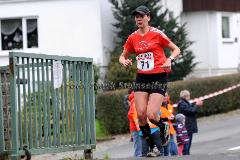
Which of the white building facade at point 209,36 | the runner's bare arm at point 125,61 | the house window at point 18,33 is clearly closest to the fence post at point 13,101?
the runner's bare arm at point 125,61

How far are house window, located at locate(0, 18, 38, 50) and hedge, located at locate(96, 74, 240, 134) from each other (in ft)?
20.9

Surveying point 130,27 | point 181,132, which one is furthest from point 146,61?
point 130,27

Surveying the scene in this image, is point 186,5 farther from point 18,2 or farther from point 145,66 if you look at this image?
point 145,66

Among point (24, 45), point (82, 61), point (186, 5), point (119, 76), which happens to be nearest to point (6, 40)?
point (24, 45)

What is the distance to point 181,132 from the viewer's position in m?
13.6

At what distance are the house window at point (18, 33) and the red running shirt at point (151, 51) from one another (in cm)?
1720

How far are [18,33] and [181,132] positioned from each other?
14311 mm

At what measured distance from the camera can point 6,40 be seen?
2680 cm

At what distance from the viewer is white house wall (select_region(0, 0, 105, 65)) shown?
85.7 ft

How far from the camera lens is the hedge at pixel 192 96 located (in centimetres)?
2069

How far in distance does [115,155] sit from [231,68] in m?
17.9

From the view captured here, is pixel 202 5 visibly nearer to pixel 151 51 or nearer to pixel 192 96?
pixel 192 96

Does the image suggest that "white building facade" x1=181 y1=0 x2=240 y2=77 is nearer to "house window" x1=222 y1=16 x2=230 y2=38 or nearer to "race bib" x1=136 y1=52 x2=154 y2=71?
"house window" x1=222 y1=16 x2=230 y2=38

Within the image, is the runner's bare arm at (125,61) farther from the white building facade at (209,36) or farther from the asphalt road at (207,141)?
the white building facade at (209,36)
